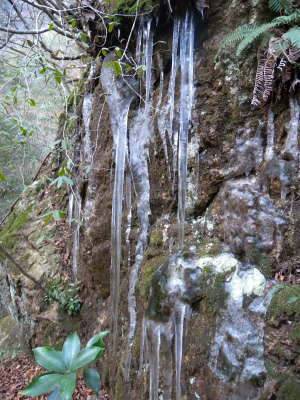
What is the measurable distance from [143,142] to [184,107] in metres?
0.77

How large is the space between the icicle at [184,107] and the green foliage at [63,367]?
144 cm

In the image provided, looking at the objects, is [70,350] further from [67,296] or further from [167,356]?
[67,296]

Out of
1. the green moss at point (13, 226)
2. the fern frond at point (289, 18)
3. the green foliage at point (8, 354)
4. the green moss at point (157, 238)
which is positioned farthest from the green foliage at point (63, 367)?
the green moss at point (13, 226)

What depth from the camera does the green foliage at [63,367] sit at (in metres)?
1.24

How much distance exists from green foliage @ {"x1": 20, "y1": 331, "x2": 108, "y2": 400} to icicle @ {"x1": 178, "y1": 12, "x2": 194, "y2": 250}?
1.44 meters

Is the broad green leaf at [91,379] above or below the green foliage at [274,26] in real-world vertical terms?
below

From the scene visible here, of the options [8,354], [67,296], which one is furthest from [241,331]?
[8,354]

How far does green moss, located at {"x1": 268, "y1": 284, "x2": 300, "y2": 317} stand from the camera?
72.3 inches

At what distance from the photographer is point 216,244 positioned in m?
2.49

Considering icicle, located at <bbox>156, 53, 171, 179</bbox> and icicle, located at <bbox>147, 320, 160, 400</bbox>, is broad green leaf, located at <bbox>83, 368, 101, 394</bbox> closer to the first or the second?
icicle, located at <bbox>147, 320, 160, 400</bbox>

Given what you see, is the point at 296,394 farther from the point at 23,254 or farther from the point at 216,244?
the point at 23,254

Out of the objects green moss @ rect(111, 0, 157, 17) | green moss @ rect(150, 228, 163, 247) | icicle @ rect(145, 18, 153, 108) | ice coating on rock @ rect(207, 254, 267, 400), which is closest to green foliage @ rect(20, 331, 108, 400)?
ice coating on rock @ rect(207, 254, 267, 400)

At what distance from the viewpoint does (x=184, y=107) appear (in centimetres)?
282

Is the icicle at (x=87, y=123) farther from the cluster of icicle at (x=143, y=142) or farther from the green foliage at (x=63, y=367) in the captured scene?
the green foliage at (x=63, y=367)
